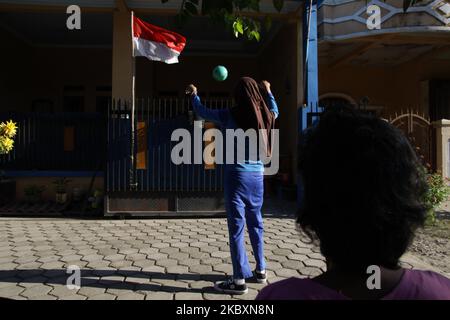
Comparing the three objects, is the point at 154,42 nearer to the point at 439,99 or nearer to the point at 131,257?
the point at 131,257

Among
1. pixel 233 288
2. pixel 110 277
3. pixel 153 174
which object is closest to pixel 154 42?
pixel 153 174

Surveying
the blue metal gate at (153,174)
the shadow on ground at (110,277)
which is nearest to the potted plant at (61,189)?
the blue metal gate at (153,174)

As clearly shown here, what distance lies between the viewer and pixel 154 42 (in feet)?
23.9

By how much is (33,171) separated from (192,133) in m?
3.53

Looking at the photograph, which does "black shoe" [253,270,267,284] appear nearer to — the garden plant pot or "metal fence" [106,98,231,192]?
"metal fence" [106,98,231,192]

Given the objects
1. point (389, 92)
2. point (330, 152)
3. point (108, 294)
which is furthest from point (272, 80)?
point (330, 152)

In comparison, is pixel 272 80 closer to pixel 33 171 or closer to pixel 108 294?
pixel 33 171

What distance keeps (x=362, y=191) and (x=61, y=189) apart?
750cm

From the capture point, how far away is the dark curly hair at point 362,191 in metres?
1.04

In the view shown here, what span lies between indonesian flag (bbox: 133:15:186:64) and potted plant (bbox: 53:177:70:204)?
9.55 feet

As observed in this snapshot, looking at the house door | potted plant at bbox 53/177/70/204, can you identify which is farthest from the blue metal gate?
the house door

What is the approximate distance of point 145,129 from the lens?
676 centimetres

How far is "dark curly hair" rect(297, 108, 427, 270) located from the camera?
1.04 meters

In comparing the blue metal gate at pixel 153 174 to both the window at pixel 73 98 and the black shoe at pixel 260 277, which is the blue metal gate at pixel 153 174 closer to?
the black shoe at pixel 260 277
